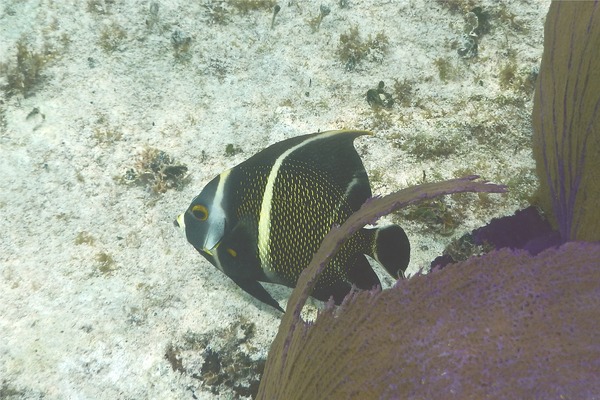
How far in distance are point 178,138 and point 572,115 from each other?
2589 millimetres

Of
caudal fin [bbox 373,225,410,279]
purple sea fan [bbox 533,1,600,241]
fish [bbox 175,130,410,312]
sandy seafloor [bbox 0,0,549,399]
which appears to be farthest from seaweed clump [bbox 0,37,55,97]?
purple sea fan [bbox 533,1,600,241]

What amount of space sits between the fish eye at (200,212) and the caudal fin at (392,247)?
31.8 inches

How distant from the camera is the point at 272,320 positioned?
2572 millimetres

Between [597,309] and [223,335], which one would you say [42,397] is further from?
[597,309]

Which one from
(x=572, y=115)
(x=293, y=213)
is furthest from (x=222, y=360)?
(x=572, y=115)

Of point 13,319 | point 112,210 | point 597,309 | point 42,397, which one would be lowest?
point 42,397

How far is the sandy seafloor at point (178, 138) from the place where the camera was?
2.52 m

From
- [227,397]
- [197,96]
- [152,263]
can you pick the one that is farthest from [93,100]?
[227,397]

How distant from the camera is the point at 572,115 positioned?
2086 mm

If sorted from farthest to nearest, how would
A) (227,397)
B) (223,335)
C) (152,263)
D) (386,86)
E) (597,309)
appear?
(386,86)
(152,263)
(223,335)
(227,397)
(597,309)

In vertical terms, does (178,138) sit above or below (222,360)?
above

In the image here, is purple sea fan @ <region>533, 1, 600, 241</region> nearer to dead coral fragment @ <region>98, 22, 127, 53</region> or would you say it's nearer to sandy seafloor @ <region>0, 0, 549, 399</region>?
sandy seafloor @ <region>0, 0, 549, 399</region>

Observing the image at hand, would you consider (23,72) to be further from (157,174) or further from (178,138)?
(157,174)

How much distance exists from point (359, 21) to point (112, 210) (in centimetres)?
254
